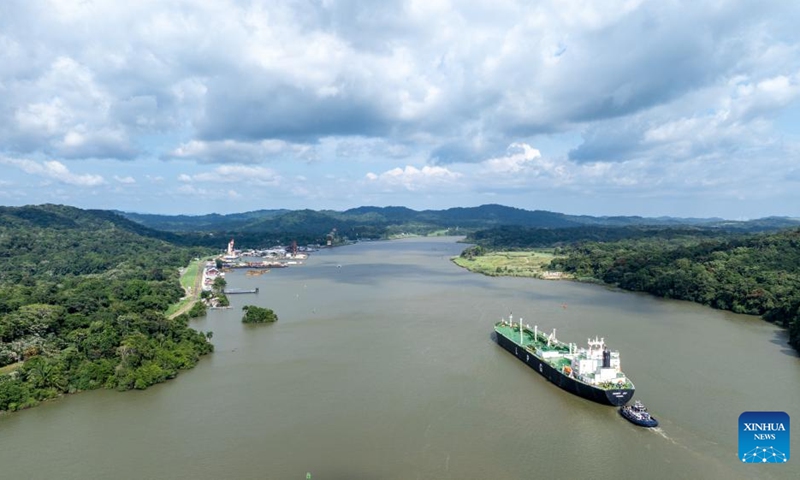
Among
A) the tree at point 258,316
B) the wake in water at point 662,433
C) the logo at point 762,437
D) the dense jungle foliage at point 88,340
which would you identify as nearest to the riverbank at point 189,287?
the dense jungle foliage at point 88,340

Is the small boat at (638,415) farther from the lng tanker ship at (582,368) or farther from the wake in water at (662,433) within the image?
the lng tanker ship at (582,368)

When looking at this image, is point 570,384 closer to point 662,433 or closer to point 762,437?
point 662,433

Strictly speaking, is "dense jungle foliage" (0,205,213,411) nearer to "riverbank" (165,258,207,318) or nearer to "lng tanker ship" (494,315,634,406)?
"riverbank" (165,258,207,318)

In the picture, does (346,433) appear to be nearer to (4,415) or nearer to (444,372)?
(444,372)

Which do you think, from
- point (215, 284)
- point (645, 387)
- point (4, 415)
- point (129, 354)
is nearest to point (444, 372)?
point (645, 387)

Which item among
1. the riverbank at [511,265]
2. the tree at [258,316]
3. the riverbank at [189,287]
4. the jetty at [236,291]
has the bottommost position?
the jetty at [236,291]

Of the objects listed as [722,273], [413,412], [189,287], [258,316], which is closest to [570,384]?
[413,412]

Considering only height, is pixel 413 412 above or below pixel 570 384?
below
